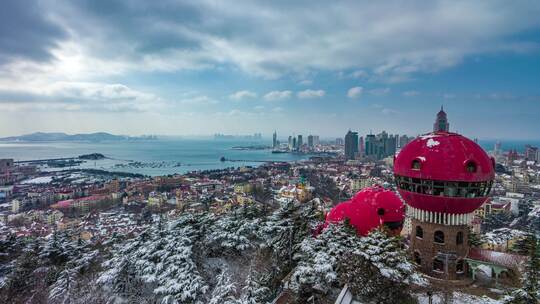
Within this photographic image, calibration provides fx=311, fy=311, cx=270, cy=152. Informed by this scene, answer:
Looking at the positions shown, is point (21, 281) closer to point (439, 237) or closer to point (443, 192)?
point (439, 237)

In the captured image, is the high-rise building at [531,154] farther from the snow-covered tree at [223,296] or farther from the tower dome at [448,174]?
the snow-covered tree at [223,296]

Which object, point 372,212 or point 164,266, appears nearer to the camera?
point 164,266

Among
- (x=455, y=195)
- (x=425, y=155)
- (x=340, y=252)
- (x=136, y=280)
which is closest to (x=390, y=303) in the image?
(x=340, y=252)

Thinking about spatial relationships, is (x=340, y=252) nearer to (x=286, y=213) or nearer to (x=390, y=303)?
(x=390, y=303)

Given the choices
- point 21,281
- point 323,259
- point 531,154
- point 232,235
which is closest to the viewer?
point 323,259

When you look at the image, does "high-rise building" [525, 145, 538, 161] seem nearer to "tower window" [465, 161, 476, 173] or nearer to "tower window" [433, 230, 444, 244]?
"tower window" [433, 230, 444, 244]

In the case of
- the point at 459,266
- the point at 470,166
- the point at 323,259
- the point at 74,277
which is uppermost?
the point at 470,166

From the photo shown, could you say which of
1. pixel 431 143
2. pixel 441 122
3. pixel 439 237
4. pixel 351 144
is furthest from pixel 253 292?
pixel 351 144
